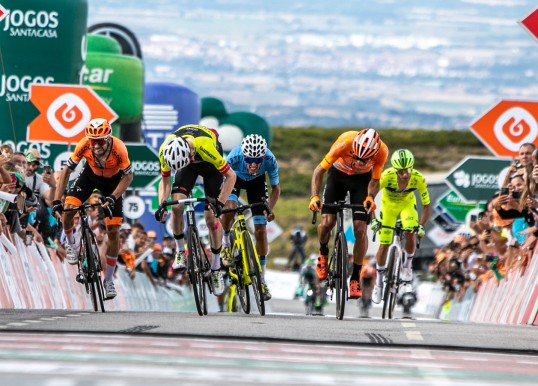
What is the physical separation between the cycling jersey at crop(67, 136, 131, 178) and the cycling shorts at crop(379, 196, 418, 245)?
4215 mm

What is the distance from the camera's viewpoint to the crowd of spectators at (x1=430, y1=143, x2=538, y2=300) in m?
18.7

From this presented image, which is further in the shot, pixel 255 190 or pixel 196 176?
pixel 255 190

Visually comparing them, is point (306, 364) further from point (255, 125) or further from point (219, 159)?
point (255, 125)

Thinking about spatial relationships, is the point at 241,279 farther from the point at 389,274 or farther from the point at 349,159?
the point at 389,274

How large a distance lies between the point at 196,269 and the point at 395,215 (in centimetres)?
448

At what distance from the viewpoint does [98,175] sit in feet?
53.4

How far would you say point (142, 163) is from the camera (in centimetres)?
2759

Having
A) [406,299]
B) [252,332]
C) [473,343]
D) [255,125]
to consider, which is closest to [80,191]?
[252,332]

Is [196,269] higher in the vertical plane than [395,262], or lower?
higher

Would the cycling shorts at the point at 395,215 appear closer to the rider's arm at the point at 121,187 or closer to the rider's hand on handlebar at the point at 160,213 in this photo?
the rider's arm at the point at 121,187

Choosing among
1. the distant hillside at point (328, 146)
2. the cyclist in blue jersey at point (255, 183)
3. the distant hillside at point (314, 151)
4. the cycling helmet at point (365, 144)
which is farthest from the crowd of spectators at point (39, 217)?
the distant hillside at point (328, 146)

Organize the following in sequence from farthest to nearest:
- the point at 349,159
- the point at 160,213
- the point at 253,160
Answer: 1. the point at 349,159
2. the point at 253,160
3. the point at 160,213

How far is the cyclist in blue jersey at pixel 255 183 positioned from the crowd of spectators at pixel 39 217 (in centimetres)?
192

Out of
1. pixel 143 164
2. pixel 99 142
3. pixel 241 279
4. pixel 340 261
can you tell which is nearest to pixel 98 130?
pixel 99 142
